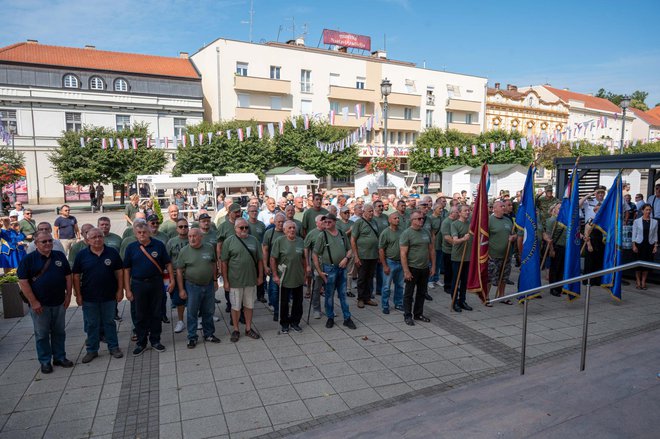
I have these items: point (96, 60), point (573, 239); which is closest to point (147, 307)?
point (573, 239)

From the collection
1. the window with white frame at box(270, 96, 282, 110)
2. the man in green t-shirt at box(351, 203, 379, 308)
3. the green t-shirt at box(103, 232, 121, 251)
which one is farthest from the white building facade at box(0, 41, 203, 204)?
the man in green t-shirt at box(351, 203, 379, 308)

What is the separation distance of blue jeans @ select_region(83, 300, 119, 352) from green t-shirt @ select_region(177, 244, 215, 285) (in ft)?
3.31

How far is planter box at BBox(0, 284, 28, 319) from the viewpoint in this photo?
814 centimetres

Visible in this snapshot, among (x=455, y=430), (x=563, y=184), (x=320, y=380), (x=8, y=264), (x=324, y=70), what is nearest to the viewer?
(x=455, y=430)

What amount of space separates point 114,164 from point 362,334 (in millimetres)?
29417

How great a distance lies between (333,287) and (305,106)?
1627 inches

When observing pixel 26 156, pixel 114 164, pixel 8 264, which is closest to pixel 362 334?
pixel 8 264

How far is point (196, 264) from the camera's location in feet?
21.3

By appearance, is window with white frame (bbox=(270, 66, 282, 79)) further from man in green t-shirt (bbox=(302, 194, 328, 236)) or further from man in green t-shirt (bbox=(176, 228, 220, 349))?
man in green t-shirt (bbox=(176, 228, 220, 349))

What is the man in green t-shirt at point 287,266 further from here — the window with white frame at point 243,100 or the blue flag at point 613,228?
the window with white frame at point 243,100

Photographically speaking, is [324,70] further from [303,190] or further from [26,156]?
[26,156]

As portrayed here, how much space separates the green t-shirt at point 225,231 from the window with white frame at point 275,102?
38109 millimetres

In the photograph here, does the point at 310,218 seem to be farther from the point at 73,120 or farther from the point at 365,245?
the point at 73,120

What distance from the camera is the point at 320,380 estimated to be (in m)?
5.54
